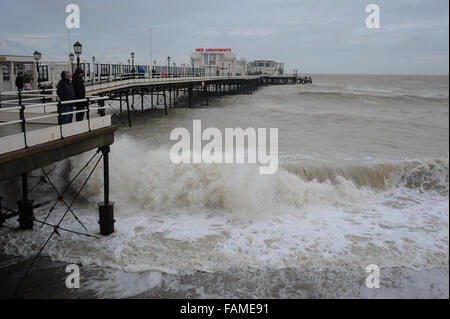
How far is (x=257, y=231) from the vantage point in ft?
29.7

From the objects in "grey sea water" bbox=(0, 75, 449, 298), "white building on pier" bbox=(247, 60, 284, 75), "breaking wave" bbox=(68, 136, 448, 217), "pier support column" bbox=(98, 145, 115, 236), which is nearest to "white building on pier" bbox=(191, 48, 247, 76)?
"white building on pier" bbox=(247, 60, 284, 75)

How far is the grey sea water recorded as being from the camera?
22.4 feet

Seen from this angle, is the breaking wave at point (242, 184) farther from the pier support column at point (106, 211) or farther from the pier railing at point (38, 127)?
the pier railing at point (38, 127)

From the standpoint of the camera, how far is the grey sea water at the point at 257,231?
22.4 ft

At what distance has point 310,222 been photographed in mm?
9648

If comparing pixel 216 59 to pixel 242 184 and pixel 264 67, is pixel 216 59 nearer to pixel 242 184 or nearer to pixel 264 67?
pixel 264 67

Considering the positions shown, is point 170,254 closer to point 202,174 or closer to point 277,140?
point 202,174

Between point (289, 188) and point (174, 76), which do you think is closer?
point (289, 188)

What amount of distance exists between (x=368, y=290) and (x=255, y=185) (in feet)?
16.9

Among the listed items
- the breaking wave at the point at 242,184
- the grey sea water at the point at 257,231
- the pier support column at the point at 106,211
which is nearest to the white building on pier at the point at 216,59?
the grey sea water at the point at 257,231

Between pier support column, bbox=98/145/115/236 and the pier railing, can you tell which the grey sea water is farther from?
the pier railing

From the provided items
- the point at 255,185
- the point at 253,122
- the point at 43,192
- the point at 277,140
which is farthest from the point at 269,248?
the point at 253,122

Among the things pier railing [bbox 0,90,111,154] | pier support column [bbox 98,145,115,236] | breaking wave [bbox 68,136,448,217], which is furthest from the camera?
breaking wave [bbox 68,136,448,217]
